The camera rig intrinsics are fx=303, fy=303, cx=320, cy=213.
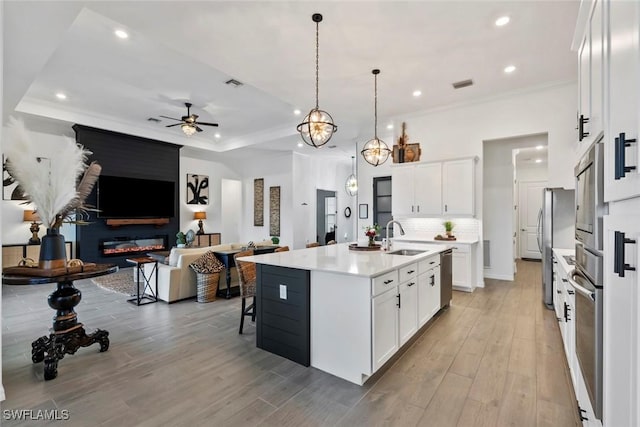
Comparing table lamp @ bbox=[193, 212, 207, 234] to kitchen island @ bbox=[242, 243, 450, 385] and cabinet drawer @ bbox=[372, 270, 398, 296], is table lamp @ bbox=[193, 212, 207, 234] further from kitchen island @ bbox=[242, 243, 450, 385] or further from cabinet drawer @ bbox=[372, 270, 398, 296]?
cabinet drawer @ bbox=[372, 270, 398, 296]

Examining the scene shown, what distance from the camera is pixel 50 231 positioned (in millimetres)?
2643

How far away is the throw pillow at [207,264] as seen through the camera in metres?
4.64

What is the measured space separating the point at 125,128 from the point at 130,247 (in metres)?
3.02

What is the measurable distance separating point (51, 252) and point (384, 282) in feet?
9.41

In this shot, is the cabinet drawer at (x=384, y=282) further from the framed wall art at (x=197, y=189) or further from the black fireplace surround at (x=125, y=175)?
the framed wall art at (x=197, y=189)

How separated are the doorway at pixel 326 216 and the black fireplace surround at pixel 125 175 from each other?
15.2ft

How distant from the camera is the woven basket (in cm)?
466

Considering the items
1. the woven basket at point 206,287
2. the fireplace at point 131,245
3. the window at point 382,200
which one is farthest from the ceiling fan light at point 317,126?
the fireplace at point 131,245

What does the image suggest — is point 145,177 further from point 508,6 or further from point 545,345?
point 545,345

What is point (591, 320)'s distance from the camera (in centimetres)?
145

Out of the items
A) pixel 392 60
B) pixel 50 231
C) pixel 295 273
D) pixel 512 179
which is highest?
pixel 392 60

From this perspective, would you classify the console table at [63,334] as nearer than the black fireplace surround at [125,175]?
Yes

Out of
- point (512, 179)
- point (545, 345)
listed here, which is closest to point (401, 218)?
point (512, 179)

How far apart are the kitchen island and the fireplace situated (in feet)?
20.7
